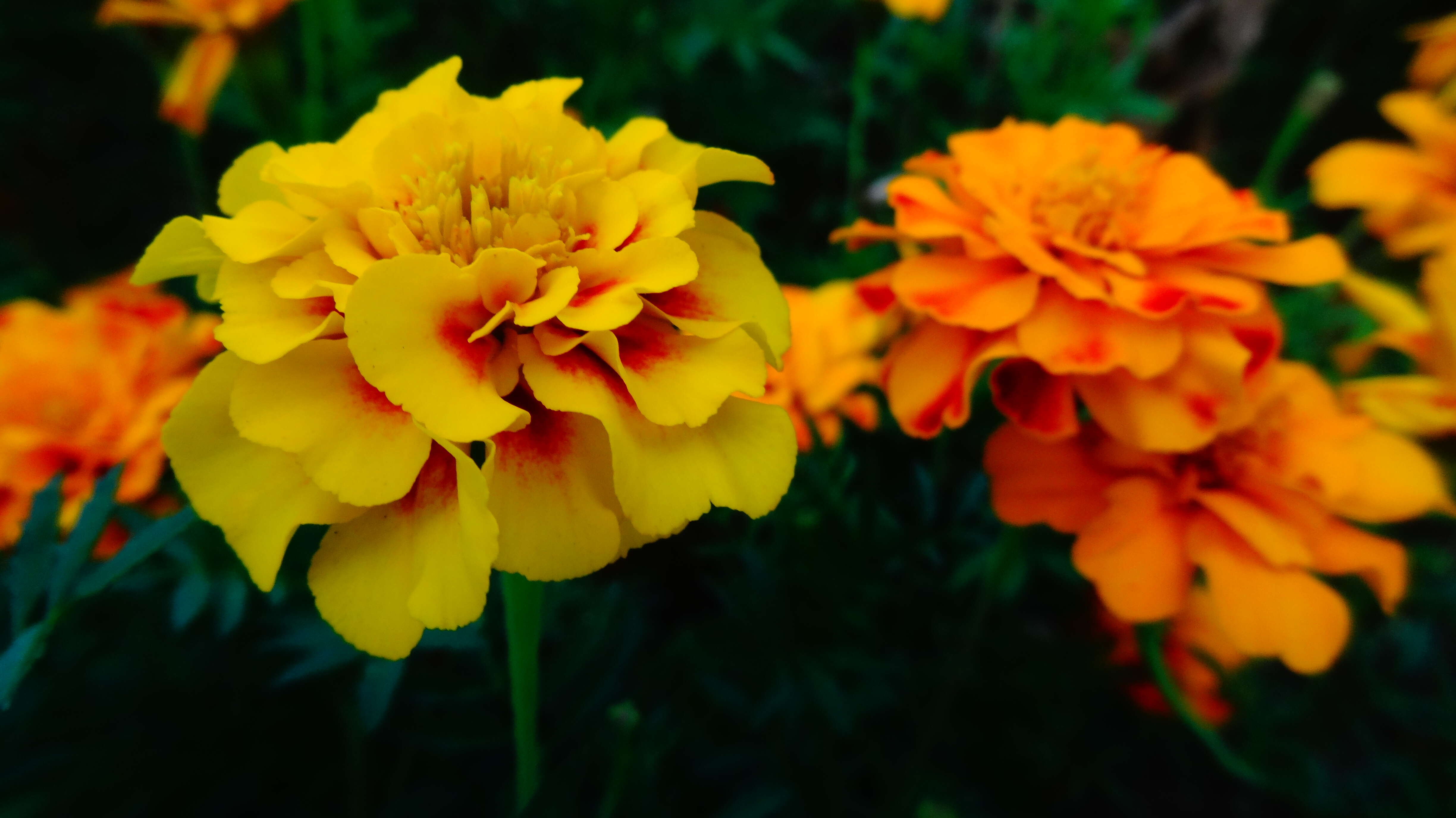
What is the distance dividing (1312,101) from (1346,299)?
0.79 feet

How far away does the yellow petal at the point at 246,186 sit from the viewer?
429 millimetres

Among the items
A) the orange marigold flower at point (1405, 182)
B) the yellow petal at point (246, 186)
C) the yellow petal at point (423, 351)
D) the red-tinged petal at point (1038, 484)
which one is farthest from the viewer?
the orange marigold flower at point (1405, 182)

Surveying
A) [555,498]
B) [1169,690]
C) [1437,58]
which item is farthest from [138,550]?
[1437,58]

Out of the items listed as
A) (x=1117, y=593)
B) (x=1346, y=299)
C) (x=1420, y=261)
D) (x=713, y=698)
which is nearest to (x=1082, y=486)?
(x=1117, y=593)

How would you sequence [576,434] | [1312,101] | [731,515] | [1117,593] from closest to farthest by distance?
[576,434]
[1117,593]
[731,515]
[1312,101]

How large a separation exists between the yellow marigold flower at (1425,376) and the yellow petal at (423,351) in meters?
0.69

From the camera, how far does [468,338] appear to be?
354mm

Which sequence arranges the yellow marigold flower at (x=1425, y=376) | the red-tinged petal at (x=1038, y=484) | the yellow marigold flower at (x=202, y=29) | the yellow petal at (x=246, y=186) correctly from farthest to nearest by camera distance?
the yellow marigold flower at (x=202, y=29) → the yellow marigold flower at (x=1425, y=376) → the red-tinged petal at (x=1038, y=484) → the yellow petal at (x=246, y=186)

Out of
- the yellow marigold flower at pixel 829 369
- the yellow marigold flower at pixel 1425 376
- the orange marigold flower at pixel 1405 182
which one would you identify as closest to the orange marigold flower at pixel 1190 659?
the yellow marigold flower at pixel 1425 376

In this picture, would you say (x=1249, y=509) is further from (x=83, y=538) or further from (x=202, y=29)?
(x=202, y=29)

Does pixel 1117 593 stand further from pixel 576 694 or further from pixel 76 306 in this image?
pixel 76 306

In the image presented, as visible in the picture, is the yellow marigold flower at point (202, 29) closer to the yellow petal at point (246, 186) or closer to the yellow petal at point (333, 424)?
the yellow petal at point (246, 186)

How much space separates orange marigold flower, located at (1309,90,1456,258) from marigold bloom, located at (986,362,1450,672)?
502mm

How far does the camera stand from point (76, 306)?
79 centimetres
